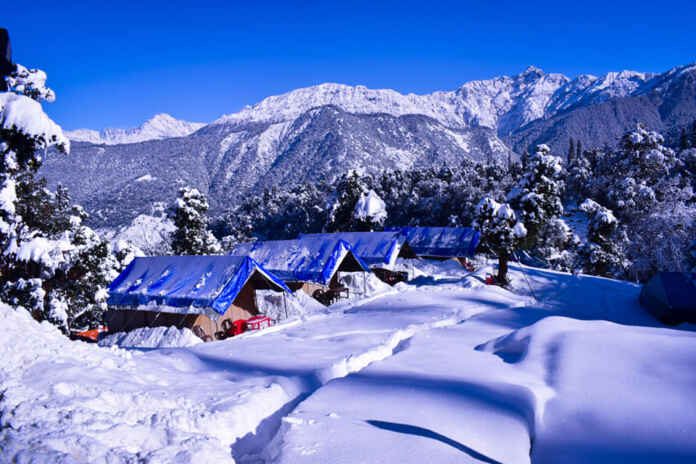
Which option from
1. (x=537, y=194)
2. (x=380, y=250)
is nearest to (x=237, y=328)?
(x=380, y=250)

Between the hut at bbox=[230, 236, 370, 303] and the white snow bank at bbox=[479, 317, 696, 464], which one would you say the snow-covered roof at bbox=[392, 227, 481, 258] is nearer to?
the hut at bbox=[230, 236, 370, 303]

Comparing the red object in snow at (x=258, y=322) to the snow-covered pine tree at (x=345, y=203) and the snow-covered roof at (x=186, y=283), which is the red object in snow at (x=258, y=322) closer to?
the snow-covered roof at (x=186, y=283)

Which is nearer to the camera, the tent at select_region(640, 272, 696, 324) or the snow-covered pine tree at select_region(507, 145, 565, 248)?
the tent at select_region(640, 272, 696, 324)

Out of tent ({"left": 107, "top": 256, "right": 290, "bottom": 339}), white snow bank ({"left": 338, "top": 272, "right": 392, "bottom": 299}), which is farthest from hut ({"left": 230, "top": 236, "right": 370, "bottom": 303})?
tent ({"left": 107, "top": 256, "right": 290, "bottom": 339})

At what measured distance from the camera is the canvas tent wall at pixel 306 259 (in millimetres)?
20078

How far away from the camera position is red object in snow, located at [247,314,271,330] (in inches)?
607

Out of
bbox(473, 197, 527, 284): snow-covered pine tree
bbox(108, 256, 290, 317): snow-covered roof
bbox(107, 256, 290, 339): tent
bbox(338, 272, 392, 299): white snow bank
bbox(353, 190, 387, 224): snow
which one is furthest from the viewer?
bbox(353, 190, 387, 224): snow

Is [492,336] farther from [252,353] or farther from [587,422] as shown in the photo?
[252,353]

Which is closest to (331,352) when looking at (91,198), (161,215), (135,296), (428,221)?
(135,296)

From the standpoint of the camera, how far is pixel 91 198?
195250 millimetres

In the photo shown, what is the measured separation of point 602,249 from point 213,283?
3448 centimetres

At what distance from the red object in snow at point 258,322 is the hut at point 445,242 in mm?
19750

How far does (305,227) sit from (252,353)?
86.5 m

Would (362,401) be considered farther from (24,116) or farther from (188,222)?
(188,222)
